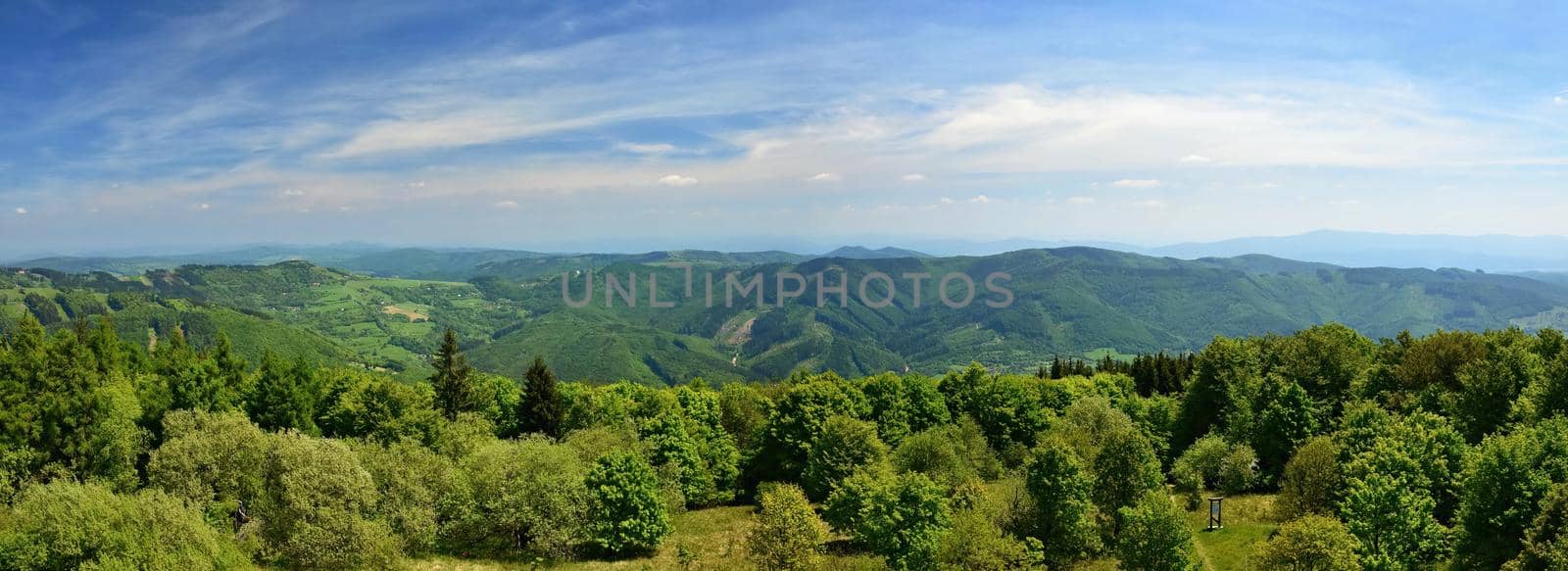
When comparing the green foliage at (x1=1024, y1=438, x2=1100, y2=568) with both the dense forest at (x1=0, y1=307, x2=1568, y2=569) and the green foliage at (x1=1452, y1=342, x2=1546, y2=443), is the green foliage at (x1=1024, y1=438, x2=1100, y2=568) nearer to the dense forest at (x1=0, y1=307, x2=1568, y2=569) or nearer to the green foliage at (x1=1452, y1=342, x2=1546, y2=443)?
the dense forest at (x1=0, y1=307, x2=1568, y2=569)

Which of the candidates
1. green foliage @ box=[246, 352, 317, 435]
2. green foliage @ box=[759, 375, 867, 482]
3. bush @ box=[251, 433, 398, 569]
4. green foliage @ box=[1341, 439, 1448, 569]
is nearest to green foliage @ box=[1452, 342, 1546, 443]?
green foliage @ box=[1341, 439, 1448, 569]

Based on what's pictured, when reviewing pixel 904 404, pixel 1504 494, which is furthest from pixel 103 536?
pixel 1504 494

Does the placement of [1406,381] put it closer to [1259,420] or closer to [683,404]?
[1259,420]

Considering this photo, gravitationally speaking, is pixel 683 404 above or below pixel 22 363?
below

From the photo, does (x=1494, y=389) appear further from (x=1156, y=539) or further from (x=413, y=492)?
(x=413, y=492)

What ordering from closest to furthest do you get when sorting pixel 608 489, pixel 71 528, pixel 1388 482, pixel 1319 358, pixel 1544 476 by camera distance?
pixel 71 528
pixel 1544 476
pixel 1388 482
pixel 608 489
pixel 1319 358

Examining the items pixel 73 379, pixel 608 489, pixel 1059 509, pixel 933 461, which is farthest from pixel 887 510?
pixel 73 379
